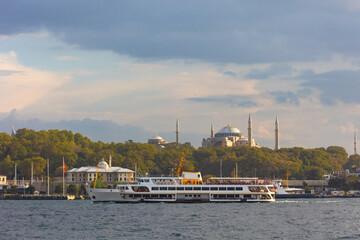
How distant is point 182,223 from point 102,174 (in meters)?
101

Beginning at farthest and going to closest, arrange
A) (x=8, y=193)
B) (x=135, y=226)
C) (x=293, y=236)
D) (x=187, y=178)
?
(x=8, y=193)
(x=187, y=178)
(x=135, y=226)
(x=293, y=236)

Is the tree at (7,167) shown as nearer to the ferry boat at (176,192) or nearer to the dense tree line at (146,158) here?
the dense tree line at (146,158)

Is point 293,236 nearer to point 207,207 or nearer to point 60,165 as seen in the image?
point 207,207

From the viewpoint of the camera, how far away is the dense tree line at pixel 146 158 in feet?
566

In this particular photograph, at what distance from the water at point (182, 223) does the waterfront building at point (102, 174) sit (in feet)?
245

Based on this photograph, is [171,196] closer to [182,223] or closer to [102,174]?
[182,223]

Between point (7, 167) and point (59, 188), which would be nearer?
point (59, 188)

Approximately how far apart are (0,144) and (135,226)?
116034 mm

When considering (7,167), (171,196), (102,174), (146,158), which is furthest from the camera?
(146,158)

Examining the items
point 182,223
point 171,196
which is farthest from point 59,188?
point 182,223

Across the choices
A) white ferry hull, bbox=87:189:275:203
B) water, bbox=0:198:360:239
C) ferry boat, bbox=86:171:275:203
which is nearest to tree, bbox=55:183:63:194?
ferry boat, bbox=86:171:275:203

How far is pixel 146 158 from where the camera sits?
7077 inches

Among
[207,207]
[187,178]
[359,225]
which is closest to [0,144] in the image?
[187,178]

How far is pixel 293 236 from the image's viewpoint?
58.7 m
